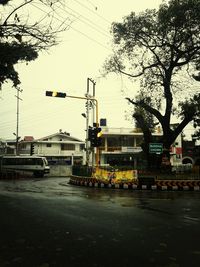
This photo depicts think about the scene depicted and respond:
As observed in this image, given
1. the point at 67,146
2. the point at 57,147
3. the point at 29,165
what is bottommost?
the point at 29,165

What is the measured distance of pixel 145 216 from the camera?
8.95 metres

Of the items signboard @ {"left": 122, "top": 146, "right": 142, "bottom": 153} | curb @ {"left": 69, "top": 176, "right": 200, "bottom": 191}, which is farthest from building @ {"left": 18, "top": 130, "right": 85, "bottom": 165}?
curb @ {"left": 69, "top": 176, "right": 200, "bottom": 191}

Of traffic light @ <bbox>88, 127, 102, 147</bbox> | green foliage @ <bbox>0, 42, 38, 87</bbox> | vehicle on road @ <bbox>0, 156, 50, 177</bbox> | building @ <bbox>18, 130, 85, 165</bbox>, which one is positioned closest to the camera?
green foliage @ <bbox>0, 42, 38, 87</bbox>

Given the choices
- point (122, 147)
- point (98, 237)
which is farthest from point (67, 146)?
point (98, 237)

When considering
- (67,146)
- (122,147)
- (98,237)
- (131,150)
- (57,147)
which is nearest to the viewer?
(98,237)

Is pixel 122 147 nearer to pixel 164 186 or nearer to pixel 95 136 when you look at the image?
pixel 95 136

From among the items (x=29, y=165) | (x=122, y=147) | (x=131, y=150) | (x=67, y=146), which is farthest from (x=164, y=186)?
(x=67, y=146)

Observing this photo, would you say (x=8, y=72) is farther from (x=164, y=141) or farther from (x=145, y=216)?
(x=164, y=141)

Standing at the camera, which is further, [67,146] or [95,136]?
[67,146]

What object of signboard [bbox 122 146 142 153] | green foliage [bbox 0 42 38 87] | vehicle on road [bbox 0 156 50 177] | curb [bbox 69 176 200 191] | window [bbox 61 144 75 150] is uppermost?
green foliage [bbox 0 42 38 87]

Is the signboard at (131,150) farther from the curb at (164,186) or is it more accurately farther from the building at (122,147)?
the curb at (164,186)

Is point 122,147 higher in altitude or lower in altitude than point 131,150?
higher

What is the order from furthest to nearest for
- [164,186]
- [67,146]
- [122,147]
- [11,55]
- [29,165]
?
[67,146]
[122,147]
[29,165]
[164,186]
[11,55]

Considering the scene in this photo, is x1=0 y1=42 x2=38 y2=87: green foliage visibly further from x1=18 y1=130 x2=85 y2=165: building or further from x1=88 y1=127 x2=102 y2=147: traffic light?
x1=18 y1=130 x2=85 y2=165: building
